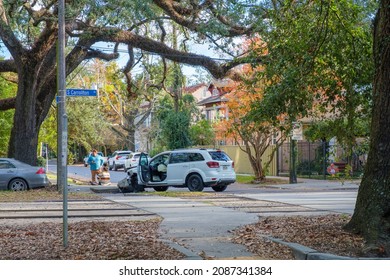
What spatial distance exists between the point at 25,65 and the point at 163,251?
654 inches

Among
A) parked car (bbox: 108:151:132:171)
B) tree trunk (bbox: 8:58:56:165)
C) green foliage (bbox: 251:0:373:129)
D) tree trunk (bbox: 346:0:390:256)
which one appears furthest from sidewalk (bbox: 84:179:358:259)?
parked car (bbox: 108:151:132:171)

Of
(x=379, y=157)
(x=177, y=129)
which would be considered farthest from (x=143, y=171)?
(x=379, y=157)

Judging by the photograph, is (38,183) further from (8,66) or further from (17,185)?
(8,66)

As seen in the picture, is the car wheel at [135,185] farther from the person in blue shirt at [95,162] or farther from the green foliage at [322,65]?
the green foliage at [322,65]

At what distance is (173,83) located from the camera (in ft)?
111

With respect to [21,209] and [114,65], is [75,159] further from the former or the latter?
[21,209]

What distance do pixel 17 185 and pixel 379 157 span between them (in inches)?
659

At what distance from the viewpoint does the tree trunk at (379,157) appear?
9.16 meters

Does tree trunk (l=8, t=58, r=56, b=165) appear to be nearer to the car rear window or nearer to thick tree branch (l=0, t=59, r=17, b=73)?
thick tree branch (l=0, t=59, r=17, b=73)

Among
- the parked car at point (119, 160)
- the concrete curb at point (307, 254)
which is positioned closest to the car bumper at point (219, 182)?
the concrete curb at point (307, 254)

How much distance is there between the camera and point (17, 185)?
2312cm

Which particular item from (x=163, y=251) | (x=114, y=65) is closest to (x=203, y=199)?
(x=163, y=251)

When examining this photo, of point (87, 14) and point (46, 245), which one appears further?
point (87, 14)

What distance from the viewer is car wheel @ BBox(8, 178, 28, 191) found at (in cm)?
2305
